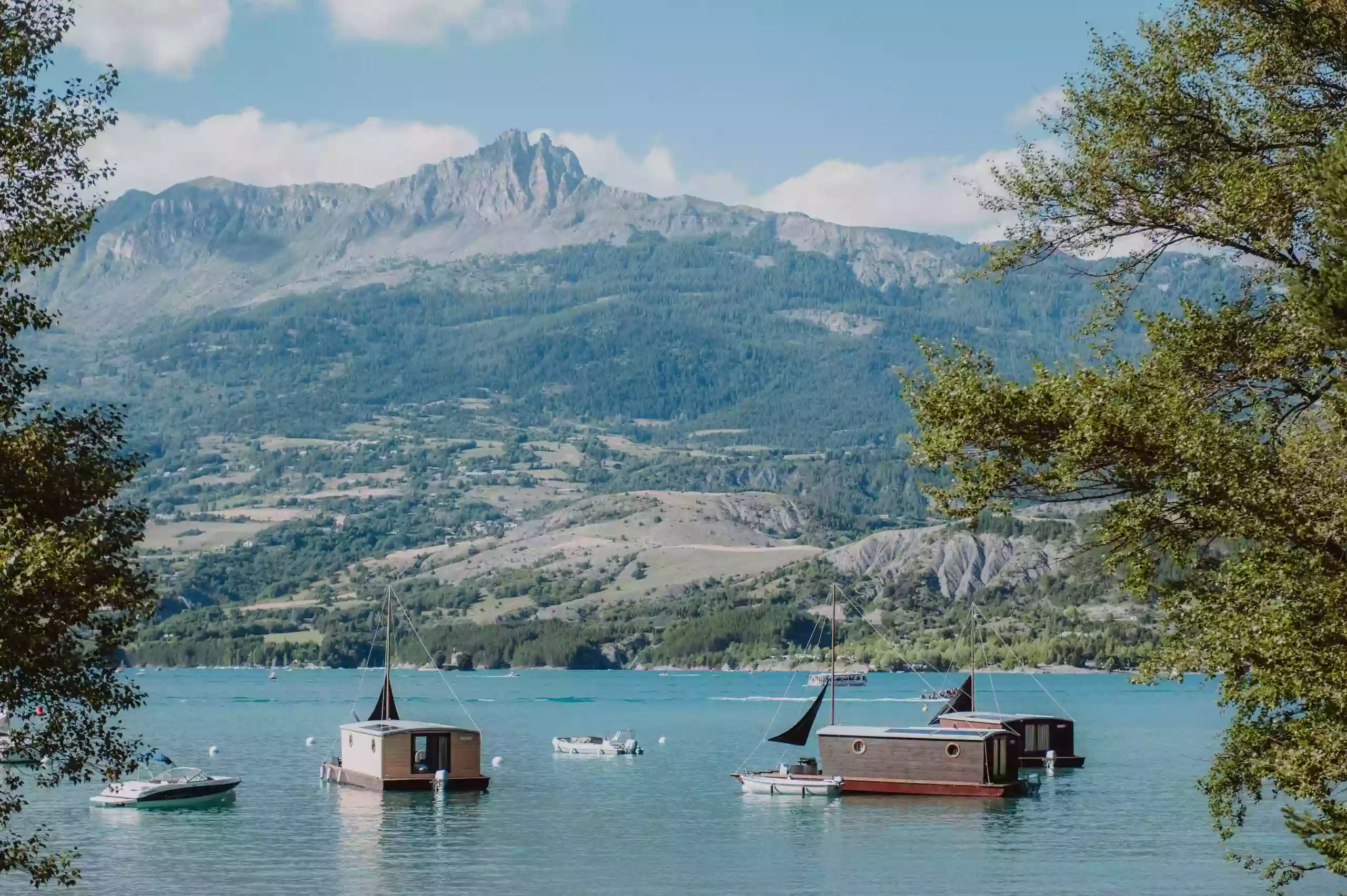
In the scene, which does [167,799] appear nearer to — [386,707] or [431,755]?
[431,755]

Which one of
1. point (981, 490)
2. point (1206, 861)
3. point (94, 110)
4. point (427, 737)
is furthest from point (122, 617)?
point (427, 737)

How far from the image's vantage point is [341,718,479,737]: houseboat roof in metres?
98.0

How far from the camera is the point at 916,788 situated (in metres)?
92.9

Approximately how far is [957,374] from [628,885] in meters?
43.4

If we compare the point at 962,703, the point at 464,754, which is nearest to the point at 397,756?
the point at 464,754

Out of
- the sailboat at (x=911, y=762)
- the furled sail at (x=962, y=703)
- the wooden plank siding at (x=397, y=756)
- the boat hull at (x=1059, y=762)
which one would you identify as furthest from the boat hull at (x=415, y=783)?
the boat hull at (x=1059, y=762)

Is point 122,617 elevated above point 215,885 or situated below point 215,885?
above

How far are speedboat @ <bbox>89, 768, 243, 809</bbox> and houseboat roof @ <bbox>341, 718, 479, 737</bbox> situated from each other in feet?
27.2

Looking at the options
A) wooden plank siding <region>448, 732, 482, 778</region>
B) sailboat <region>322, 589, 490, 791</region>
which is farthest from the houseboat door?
wooden plank siding <region>448, 732, 482, 778</region>

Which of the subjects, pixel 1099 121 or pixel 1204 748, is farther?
pixel 1204 748

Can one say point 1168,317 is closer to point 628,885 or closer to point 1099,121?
point 1099,121

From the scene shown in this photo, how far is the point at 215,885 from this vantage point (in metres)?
65.7

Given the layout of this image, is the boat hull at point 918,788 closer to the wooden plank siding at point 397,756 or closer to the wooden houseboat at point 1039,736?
the wooden houseboat at point 1039,736

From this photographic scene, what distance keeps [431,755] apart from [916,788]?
2857 centimetres
